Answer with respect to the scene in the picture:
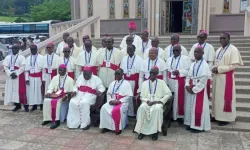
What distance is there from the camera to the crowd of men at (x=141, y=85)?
6.07m

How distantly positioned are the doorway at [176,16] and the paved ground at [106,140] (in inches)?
422

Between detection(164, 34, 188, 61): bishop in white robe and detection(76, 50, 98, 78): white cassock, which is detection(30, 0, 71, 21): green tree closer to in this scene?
detection(76, 50, 98, 78): white cassock

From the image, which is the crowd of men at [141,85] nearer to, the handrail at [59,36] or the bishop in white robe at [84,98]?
the bishop in white robe at [84,98]

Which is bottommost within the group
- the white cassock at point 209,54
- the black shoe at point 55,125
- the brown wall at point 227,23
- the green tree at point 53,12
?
the black shoe at point 55,125

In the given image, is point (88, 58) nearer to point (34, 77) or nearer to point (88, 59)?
point (88, 59)

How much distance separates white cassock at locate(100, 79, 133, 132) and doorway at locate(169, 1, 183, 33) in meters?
10.4

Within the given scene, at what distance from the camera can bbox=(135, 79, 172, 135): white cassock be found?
19.1 ft

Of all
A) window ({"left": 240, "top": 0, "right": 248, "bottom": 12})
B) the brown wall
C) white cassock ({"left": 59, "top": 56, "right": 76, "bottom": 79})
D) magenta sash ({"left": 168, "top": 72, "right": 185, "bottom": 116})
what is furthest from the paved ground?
window ({"left": 240, "top": 0, "right": 248, "bottom": 12})

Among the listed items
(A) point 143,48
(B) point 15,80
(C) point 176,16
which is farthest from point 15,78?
(C) point 176,16

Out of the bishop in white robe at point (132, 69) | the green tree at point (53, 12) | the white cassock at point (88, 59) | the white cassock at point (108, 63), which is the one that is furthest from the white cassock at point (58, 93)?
the green tree at point (53, 12)

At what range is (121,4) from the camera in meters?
16.4

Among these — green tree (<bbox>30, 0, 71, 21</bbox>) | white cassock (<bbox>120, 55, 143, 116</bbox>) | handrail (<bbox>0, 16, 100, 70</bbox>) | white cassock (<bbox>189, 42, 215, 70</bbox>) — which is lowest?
white cassock (<bbox>120, 55, 143, 116</bbox>)

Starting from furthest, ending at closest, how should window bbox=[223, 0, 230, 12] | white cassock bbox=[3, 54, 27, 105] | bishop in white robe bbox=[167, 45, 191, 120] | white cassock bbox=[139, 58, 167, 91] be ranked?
window bbox=[223, 0, 230, 12] → white cassock bbox=[3, 54, 27, 105] → white cassock bbox=[139, 58, 167, 91] → bishop in white robe bbox=[167, 45, 191, 120]

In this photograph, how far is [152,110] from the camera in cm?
585
